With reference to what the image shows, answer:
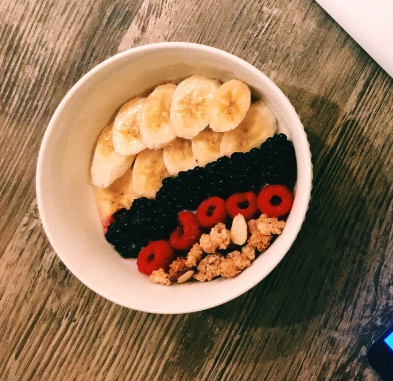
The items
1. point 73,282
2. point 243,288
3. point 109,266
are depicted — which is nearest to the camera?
point 243,288

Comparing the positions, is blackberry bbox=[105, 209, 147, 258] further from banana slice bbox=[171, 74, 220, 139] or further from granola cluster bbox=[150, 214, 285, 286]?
banana slice bbox=[171, 74, 220, 139]

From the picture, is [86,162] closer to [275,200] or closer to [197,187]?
[197,187]

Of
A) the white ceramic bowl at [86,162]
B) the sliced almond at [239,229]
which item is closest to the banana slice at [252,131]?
the white ceramic bowl at [86,162]

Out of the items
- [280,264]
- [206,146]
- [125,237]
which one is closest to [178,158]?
[206,146]

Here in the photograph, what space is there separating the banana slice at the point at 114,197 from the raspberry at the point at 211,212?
162 millimetres

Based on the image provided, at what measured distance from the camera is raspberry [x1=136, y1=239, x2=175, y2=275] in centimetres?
63

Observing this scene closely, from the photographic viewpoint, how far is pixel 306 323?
677mm

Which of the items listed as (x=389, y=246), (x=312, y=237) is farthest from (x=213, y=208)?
(x=389, y=246)

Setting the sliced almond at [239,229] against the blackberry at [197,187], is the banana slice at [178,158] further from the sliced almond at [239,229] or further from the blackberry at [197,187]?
the sliced almond at [239,229]

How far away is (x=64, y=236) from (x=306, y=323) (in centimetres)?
47

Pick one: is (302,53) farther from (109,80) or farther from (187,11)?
(109,80)

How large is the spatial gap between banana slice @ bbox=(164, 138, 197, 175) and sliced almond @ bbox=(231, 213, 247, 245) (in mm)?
135

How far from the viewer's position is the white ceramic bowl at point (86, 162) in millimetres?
542

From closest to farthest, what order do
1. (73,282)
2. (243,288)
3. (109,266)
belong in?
(243,288)
(109,266)
(73,282)
